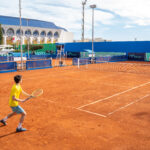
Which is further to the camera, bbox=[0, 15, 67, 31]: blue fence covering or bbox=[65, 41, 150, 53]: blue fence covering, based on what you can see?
bbox=[0, 15, 67, 31]: blue fence covering

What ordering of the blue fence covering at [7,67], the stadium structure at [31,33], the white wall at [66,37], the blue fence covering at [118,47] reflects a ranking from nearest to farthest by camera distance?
the blue fence covering at [7,67], the blue fence covering at [118,47], the stadium structure at [31,33], the white wall at [66,37]

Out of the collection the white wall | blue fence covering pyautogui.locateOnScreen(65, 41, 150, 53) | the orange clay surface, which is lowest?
the orange clay surface

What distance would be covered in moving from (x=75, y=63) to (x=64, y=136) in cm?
2761

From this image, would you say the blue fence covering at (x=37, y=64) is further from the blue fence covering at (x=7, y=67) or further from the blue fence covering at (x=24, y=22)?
the blue fence covering at (x=24, y=22)

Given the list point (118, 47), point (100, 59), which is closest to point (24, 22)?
point (118, 47)

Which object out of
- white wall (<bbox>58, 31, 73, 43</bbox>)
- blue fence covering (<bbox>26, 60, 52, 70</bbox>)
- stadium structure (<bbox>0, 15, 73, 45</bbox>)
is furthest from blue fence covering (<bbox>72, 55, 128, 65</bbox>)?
white wall (<bbox>58, 31, 73, 43</bbox>)

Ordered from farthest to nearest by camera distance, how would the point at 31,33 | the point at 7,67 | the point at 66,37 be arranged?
the point at 66,37
the point at 31,33
the point at 7,67

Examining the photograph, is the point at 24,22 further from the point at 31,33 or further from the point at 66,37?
the point at 66,37

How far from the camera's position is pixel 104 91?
45.5ft

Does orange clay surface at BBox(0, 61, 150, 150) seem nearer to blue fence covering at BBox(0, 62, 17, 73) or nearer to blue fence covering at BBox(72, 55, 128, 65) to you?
blue fence covering at BBox(0, 62, 17, 73)

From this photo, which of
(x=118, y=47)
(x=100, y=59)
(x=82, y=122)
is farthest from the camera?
(x=118, y=47)

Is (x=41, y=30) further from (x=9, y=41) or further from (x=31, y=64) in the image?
(x=31, y=64)

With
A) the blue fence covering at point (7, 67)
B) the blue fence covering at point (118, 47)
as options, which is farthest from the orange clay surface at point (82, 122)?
the blue fence covering at point (118, 47)

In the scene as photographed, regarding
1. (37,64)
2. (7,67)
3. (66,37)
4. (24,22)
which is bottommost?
(7,67)
